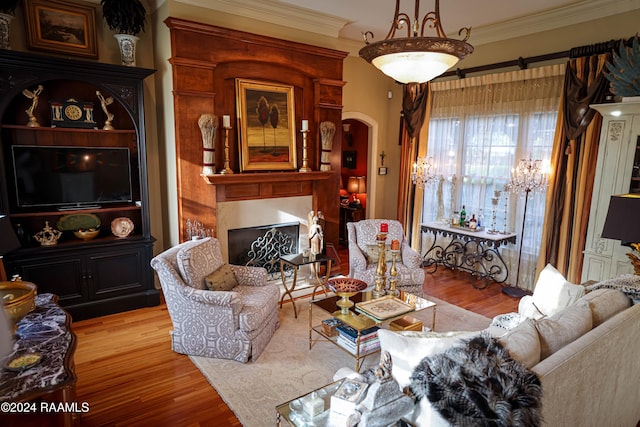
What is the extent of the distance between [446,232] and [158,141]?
393 centimetres

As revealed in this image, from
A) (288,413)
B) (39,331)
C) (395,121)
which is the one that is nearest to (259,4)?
(395,121)

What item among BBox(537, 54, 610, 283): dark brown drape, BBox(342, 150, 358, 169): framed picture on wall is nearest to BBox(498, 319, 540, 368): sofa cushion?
BBox(537, 54, 610, 283): dark brown drape

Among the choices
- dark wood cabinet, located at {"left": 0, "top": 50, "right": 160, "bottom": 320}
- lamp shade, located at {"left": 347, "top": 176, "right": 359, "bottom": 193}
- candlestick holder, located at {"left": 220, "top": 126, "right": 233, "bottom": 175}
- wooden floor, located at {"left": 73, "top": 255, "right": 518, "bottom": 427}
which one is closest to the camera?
wooden floor, located at {"left": 73, "top": 255, "right": 518, "bottom": 427}

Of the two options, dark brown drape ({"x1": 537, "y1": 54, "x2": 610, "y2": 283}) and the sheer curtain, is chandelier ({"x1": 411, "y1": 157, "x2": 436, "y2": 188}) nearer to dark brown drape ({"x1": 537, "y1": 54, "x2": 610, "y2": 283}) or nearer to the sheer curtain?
the sheer curtain

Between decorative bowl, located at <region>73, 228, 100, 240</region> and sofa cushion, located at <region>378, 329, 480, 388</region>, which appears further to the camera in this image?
decorative bowl, located at <region>73, 228, 100, 240</region>

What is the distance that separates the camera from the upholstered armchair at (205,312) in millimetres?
3172

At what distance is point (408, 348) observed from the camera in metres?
1.75

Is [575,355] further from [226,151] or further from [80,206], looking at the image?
[80,206]

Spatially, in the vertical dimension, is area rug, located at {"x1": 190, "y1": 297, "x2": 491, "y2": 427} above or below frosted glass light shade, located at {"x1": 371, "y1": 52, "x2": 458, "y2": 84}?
below

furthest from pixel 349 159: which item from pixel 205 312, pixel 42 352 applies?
pixel 42 352

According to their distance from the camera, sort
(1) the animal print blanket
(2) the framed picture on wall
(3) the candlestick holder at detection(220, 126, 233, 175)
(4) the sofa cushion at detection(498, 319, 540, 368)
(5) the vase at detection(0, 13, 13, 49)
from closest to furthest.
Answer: (1) the animal print blanket, (4) the sofa cushion at detection(498, 319, 540, 368), (5) the vase at detection(0, 13, 13, 49), (3) the candlestick holder at detection(220, 126, 233, 175), (2) the framed picture on wall

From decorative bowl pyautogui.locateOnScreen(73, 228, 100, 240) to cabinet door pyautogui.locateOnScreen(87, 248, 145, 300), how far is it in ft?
0.75

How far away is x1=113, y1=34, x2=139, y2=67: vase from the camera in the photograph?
400cm

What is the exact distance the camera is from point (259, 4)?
4.44 meters
